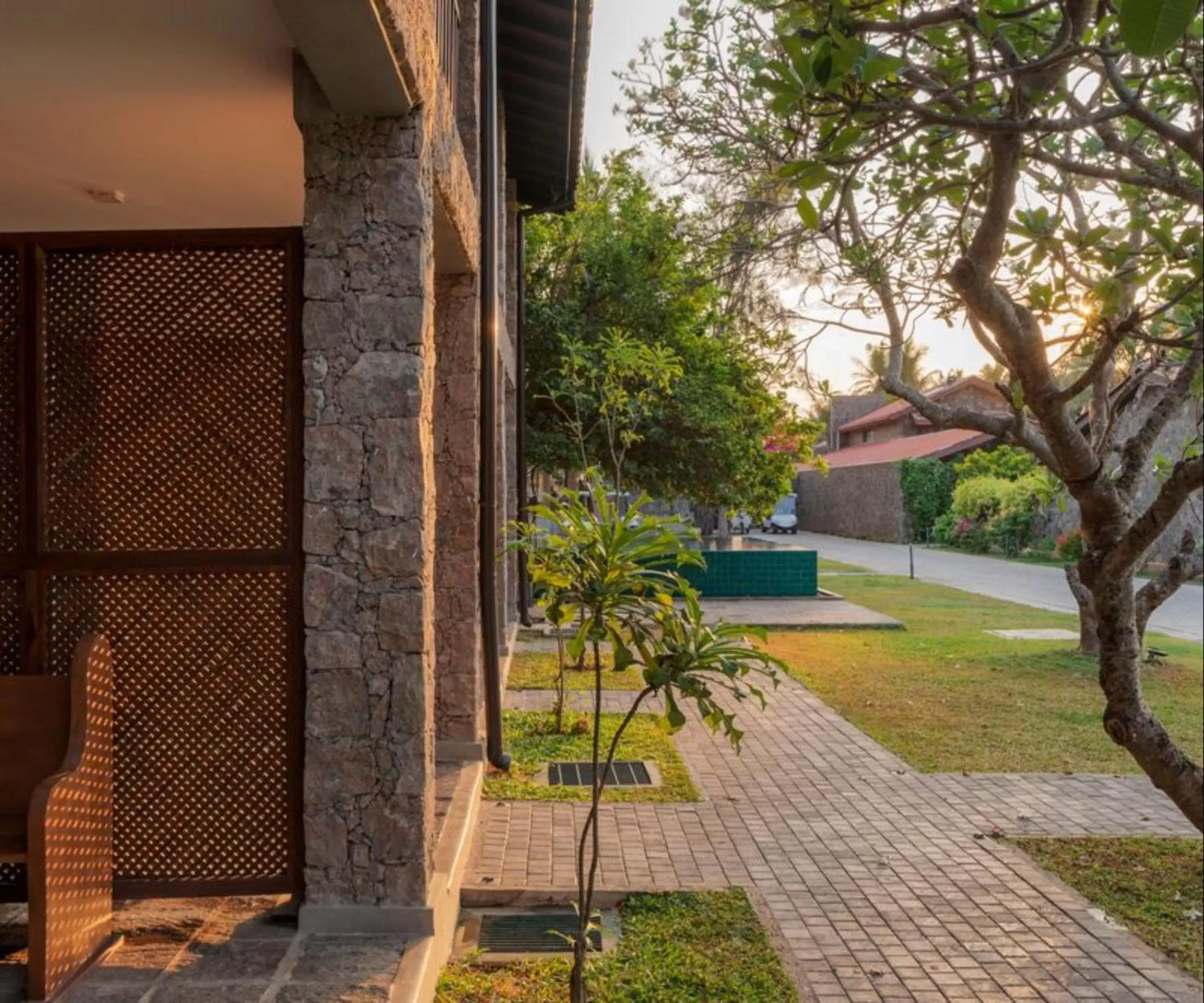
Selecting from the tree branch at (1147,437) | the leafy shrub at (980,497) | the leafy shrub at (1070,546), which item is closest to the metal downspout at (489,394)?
the tree branch at (1147,437)

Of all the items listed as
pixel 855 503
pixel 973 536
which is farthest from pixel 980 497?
pixel 855 503

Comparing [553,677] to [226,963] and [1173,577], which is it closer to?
[1173,577]

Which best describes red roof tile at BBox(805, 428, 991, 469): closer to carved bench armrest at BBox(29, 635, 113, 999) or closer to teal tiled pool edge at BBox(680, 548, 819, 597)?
teal tiled pool edge at BBox(680, 548, 819, 597)

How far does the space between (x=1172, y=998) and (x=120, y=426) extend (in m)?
4.22

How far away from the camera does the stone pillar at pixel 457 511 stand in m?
5.95

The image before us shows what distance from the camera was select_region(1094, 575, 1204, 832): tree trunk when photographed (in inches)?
145

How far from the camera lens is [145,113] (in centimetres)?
430

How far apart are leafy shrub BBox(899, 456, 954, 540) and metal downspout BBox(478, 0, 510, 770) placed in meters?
28.0

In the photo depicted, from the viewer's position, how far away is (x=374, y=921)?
11.5 ft

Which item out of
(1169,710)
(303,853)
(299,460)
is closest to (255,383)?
(299,460)

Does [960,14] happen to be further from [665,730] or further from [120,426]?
[665,730]

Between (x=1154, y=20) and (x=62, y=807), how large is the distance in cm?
330

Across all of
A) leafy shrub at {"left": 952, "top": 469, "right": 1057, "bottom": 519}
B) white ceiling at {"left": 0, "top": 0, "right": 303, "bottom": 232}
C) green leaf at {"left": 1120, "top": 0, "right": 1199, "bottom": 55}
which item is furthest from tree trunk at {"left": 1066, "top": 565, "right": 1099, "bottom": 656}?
leafy shrub at {"left": 952, "top": 469, "right": 1057, "bottom": 519}

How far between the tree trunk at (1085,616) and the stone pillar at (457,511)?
720 centimetres
